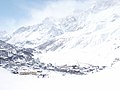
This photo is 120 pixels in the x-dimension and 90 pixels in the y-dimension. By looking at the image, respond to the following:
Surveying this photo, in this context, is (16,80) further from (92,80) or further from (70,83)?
(92,80)

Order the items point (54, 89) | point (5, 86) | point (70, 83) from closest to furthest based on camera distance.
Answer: point (5, 86) < point (54, 89) < point (70, 83)

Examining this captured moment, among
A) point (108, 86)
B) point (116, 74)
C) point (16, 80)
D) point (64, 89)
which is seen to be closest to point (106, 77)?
point (116, 74)

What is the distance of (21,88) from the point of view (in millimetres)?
15672

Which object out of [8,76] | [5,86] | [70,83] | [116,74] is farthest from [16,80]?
[116,74]

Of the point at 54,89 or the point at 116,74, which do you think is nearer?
the point at 54,89

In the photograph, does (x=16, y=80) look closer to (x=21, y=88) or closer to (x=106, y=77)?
(x=21, y=88)

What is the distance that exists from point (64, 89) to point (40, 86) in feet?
4.20

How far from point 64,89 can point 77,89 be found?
687 mm

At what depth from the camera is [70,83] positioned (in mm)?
17828

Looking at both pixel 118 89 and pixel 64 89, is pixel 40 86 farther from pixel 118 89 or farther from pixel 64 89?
pixel 118 89

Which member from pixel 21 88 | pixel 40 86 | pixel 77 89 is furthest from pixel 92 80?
pixel 21 88

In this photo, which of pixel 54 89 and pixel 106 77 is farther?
pixel 106 77

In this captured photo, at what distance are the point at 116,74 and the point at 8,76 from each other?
6319mm

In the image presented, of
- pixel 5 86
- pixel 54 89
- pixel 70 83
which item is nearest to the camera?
pixel 5 86
